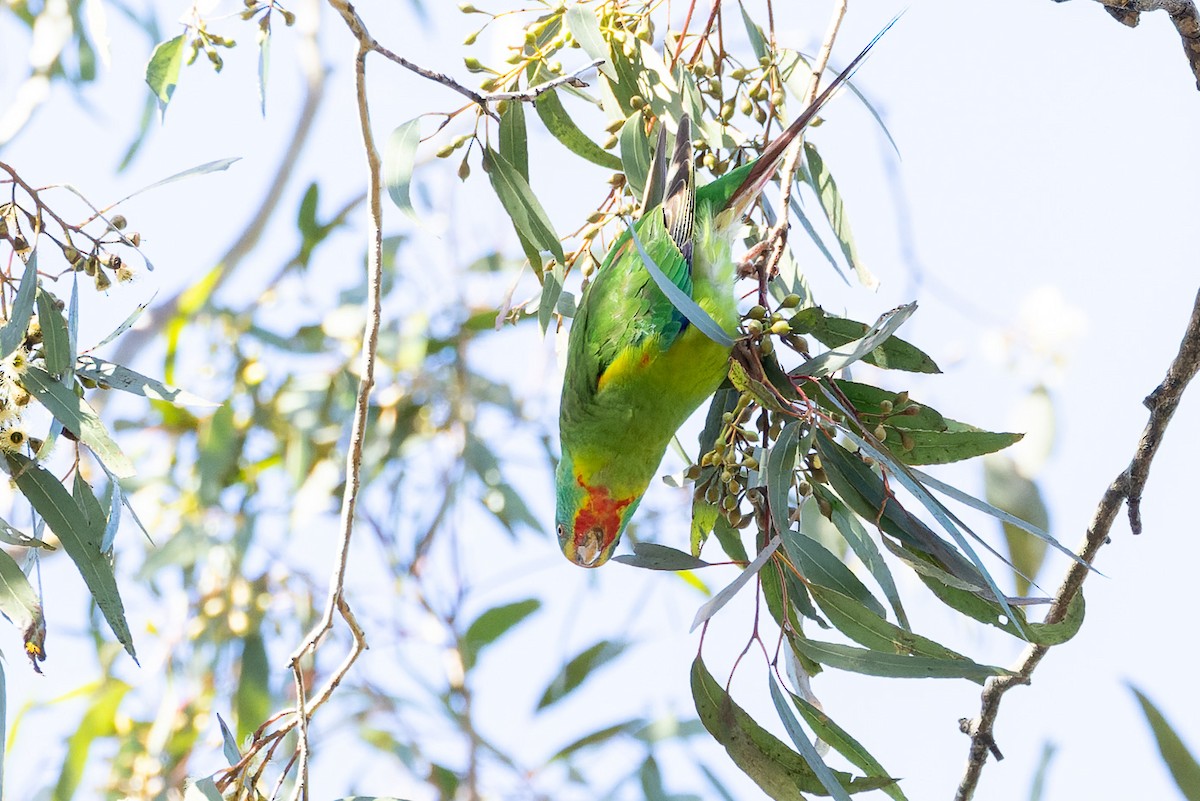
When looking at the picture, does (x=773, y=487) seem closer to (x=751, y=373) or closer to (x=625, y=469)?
(x=751, y=373)

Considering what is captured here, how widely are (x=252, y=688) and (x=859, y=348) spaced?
2.84 meters

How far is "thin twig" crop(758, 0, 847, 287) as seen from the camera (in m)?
1.79

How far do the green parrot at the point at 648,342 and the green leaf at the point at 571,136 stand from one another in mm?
120

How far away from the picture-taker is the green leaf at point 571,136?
90.0 inches

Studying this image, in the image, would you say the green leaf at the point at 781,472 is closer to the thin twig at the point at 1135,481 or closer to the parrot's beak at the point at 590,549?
the thin twig at the point at 1135,481

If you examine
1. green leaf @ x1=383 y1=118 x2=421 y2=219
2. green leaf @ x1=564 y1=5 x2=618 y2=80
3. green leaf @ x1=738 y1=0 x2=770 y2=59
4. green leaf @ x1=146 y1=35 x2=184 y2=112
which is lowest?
green leaf @ x1=383 y1=118 x2=421 y2=219

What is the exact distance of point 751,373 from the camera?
1734mm

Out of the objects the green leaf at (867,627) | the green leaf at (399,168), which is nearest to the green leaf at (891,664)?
the green leaf at (867,627)

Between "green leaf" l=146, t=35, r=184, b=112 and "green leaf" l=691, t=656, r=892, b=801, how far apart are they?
1562mm

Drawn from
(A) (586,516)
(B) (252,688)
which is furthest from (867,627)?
(B) (252,688)

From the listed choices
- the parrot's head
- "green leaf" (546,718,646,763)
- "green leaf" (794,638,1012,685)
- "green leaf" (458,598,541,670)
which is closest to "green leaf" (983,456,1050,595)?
the parrot's head

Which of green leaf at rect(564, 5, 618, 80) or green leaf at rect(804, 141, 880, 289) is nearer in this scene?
green leaf at rect(564, 5, 618, 80)

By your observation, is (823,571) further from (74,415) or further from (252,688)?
(252,688)

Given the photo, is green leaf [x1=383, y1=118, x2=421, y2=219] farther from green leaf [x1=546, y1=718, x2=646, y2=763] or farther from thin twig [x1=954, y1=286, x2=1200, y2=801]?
green leaf [x1=546, y1=718, x2=646, y2=763]
